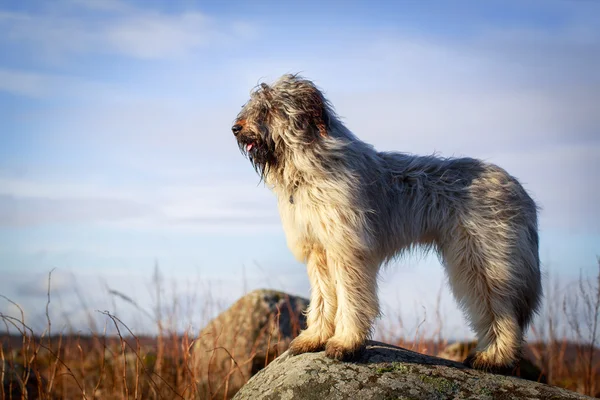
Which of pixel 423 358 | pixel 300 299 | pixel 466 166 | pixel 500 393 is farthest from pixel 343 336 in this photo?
pixel 300 299

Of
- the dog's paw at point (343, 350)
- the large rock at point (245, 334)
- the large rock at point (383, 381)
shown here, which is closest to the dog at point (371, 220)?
the dog's paw at point (343, 350)

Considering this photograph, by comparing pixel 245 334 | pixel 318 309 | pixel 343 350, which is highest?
pixel 318 309

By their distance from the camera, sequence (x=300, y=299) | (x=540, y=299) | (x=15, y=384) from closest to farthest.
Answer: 1. (x=540, y=299)
2. (x=15, y=384)
3. (x=300, y=299)

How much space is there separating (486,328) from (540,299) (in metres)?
0.74

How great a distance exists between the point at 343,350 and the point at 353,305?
38 centimetres

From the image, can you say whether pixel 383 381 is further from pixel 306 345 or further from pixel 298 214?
pixel 298 214

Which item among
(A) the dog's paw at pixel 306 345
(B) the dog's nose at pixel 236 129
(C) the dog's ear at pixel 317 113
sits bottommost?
(A) the dog's paw at pixel 306 345

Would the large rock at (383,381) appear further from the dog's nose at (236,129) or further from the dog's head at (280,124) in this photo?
the dog's nose at (236,129)

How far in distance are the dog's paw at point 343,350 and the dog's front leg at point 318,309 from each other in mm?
381

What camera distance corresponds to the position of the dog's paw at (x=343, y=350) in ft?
15.4

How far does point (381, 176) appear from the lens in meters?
5.31

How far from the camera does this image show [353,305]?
4.82 metres

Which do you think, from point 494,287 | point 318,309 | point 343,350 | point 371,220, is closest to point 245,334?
point 318,309

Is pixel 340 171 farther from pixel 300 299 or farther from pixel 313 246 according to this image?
pixel 300 299
